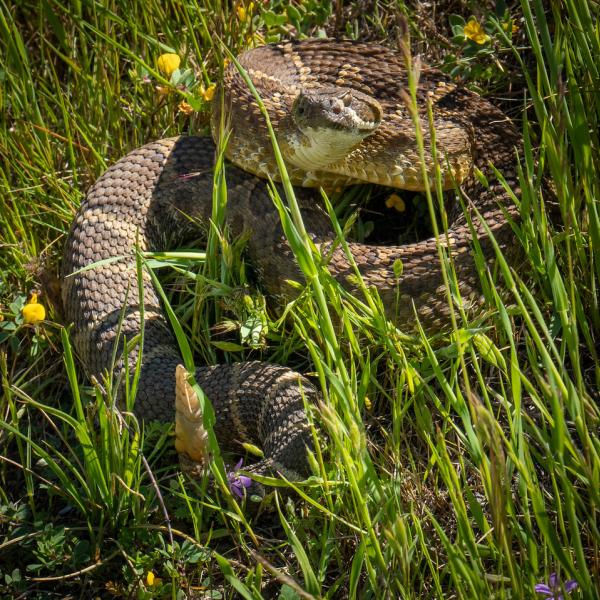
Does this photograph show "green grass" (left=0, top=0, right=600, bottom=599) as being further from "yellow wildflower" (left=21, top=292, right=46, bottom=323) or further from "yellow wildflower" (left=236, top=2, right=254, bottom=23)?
"yellow wildflower" (left=21, top=292, right=46, bottom=323)

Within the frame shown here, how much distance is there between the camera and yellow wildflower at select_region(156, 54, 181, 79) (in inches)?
174

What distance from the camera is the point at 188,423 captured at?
304 cm

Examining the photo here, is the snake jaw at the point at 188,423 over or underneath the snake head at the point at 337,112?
underneath

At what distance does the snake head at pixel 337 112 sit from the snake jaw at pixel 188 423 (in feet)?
4.48

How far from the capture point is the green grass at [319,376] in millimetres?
2504

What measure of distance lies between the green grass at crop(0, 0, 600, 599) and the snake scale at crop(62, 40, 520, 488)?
0.50 ft

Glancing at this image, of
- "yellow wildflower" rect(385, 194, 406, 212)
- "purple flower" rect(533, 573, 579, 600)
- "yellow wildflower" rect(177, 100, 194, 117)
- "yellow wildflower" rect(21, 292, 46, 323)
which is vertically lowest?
"purple flower" rect(533, 573, 579, 600)

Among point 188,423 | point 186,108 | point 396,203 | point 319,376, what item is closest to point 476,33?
point 396,203

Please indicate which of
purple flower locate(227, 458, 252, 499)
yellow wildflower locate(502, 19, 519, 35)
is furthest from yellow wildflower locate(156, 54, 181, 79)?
purple flower locate(227, 458, 252, 499)

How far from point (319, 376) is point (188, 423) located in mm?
618

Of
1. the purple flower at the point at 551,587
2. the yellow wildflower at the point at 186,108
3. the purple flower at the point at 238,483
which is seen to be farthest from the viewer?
the yellow wildflower at the point at 186,108

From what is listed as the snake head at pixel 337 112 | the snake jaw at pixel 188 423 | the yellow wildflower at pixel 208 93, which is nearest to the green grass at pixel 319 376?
the yellow wildflower at pixel 208 93

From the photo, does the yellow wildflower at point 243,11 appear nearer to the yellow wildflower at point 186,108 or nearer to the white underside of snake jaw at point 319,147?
the yellow wildflower at point 186,108

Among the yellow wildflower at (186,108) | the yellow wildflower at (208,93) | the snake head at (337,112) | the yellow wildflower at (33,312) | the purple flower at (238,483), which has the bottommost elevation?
the purple flower at (238,483)
